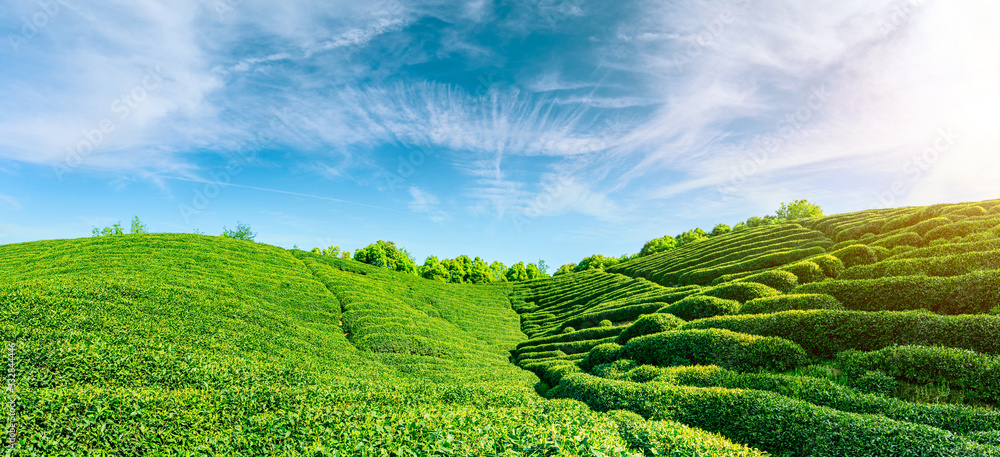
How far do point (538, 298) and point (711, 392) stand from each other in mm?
45127

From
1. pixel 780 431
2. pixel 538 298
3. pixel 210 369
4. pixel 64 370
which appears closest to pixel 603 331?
pixel 780 431

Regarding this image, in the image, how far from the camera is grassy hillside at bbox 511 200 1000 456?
941 cm

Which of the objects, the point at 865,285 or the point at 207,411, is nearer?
the point at 207,411

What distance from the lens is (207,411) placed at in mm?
8203

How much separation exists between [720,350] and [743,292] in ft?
23.7

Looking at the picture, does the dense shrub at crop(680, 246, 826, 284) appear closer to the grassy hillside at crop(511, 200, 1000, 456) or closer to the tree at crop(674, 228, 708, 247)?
the grassy hillside at crop(511, 200, 1000, 456)

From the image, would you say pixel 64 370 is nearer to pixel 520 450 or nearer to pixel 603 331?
pixel 520 450

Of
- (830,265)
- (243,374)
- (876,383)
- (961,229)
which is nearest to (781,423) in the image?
(876,383)

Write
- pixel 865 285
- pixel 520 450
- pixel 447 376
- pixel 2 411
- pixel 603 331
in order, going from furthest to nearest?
pixel 603 331 → pixel 447 376 → pixel 865 285 → pixel 2 411 → pixel 520 450

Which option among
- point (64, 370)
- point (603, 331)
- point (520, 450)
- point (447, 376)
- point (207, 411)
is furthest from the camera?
A: point (603, 331)

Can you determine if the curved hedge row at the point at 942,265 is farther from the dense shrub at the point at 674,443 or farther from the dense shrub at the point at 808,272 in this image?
the dense shrub at the point at 674,443

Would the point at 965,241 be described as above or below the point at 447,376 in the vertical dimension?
above

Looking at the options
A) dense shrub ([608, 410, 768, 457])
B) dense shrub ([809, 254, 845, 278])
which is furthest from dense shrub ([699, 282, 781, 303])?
dense shrub ([608, 410, 768, 457])

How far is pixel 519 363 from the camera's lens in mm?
27578
